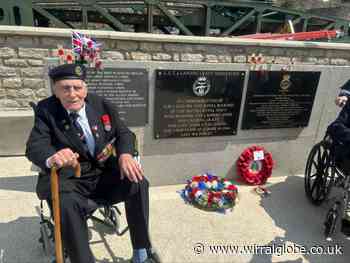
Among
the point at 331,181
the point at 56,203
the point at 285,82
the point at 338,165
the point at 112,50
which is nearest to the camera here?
the point at 56,203

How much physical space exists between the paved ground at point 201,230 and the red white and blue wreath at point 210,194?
8cm

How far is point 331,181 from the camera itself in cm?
257

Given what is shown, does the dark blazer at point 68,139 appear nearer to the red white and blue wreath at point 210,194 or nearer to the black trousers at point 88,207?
the black trousers at point 88,207

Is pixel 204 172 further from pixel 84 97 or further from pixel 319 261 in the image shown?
pixel 84 97

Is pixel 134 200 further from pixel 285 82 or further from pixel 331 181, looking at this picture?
pixel 285 82

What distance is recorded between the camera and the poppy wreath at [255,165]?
10.6ft

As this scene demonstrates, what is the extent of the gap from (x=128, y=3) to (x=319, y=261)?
23.9 ft

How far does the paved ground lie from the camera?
215 centimetres

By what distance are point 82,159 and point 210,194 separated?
1.46 m

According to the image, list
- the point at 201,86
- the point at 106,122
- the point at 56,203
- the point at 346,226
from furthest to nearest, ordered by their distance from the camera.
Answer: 1. the point at 201,86
2. the point at 346,226
3. the point at 106,122
4. the point at 56,203

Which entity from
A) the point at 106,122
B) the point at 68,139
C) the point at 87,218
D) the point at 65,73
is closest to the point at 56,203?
the point at 87,218

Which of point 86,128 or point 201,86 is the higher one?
point 201,86

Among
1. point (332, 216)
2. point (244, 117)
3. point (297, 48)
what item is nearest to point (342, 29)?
point (297, 48)

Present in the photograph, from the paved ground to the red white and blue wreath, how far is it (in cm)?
8
